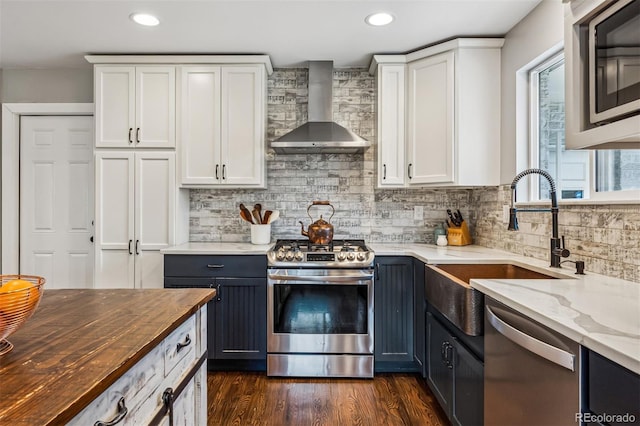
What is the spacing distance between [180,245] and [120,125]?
3.62 feet

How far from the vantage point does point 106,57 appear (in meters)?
2.90

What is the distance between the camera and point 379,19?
2.37 metres

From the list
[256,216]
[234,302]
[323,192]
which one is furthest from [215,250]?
[323,192]

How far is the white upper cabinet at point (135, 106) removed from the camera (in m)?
2.92

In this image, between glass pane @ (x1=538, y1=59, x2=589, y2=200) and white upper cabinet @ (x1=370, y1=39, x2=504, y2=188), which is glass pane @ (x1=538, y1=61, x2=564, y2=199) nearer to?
glass pane @ (x1=538, y1=59, x2=589, y2=200)

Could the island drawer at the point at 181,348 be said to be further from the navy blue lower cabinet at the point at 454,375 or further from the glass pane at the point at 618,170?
the glass pane at the point at 618,170

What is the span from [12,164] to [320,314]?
308 centimetres

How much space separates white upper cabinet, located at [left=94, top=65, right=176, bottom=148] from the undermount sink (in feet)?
7.53

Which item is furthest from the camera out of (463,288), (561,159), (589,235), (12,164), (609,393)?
(12,164)

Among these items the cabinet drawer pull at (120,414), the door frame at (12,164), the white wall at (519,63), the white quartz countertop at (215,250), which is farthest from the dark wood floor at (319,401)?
the door frame at (12,164)

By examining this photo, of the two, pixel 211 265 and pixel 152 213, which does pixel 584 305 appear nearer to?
pixel 211 265

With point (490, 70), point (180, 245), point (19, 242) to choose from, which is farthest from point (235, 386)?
point (490, 70)

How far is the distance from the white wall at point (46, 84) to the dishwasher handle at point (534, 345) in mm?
3667

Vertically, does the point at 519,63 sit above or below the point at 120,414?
above
